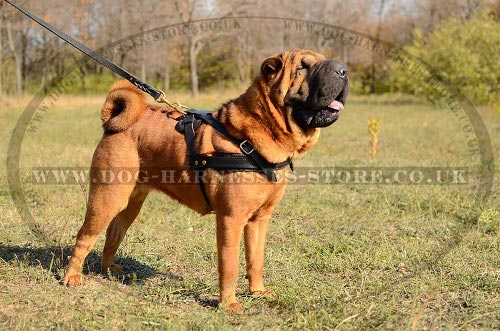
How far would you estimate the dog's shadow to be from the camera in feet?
15.0

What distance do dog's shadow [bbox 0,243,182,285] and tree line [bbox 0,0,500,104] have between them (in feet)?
70.3

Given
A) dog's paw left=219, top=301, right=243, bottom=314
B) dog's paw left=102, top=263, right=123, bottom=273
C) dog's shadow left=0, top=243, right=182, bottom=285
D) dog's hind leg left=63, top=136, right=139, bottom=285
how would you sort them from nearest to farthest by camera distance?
dog's paw left=219, top=301, right=243, bottom=314, dog's hind leg left=63, top=136, right=139, bottom=285, dog's shadow left=0, top=243, right=182, bottom=285, dog's paw left=102, top=263, right=123, bottom=273

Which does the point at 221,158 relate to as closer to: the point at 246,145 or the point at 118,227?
the point at 246,145

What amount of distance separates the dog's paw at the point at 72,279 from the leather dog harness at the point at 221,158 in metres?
1.34

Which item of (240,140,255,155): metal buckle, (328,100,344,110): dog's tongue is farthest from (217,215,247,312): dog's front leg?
(328,100,344,110): dog's tongue

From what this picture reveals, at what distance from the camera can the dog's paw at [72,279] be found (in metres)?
4.32

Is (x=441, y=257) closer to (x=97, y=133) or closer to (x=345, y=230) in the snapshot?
(x=345, y=230)

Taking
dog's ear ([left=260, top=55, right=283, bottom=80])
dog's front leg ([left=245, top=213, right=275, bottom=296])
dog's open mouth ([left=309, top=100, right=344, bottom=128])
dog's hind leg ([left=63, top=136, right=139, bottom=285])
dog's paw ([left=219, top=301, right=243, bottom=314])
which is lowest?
dog's paw ([left=219, top=301, right=243, bottom=314])

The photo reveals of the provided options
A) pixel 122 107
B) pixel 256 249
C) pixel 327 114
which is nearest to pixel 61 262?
pixel 122 107

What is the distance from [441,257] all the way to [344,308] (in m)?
1.71

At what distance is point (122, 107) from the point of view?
14.2 ft

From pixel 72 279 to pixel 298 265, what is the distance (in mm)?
1975

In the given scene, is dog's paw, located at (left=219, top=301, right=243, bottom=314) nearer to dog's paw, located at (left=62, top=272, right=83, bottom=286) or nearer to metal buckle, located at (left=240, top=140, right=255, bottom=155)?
metal buckle, located at (left=240, top=140, right=255, bottom=155)

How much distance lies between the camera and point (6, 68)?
39469 mm
